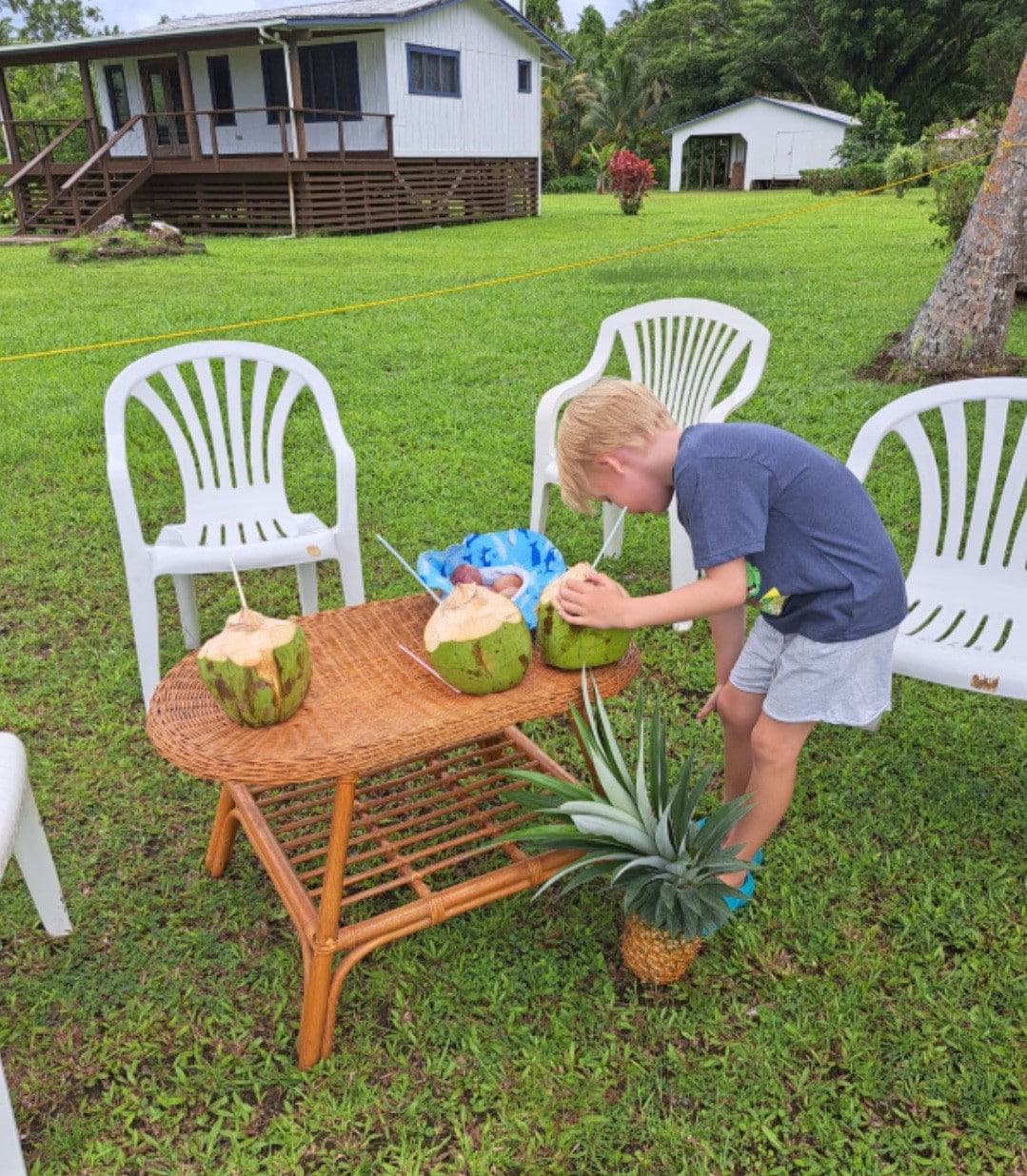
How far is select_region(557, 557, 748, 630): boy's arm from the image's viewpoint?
1.72 m

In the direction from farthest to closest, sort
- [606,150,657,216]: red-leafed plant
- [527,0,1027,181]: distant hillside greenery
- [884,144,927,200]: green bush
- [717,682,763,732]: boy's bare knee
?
[527,0,1027,181]: distant hillside greenery → [884,144,927,200]: green bush → [606,150,657,216]: red-leafed plant → [717,682,763,732]: boy's bare knee

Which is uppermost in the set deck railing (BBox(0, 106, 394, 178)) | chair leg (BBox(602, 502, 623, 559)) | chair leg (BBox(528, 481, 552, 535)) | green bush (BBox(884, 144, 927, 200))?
deck railing (BBox(0, 106, 394, 178))

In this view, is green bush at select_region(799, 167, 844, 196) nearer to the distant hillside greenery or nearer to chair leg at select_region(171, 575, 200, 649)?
the distant hillside greenery

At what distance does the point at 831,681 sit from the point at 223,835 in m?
1.47

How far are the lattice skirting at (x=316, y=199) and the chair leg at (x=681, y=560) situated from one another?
13.6m

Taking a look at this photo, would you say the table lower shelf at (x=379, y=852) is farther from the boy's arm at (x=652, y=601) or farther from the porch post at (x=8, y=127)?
the porch post at (x=8, y=127)

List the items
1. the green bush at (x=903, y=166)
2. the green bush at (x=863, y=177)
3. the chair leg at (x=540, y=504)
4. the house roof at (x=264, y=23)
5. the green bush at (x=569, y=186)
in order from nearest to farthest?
the chair leg at (x=540, y=504)
the house roof at (x=264, y=23)
the green bush at (x=903, y=166)
the green bush at (x=863, y=177)
the green bush at (x=569, y=186)

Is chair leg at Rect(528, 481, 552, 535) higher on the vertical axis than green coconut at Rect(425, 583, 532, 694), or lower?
lower

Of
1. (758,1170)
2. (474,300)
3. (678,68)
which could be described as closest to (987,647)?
(758,1170)

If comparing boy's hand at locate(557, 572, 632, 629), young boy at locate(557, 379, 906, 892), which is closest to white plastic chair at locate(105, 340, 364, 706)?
young boy at locate(557, 379, 906, 892)

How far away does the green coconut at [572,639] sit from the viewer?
186 centimetres

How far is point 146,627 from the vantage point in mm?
2865

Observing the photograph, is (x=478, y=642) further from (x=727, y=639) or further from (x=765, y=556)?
(x=727, y=639)


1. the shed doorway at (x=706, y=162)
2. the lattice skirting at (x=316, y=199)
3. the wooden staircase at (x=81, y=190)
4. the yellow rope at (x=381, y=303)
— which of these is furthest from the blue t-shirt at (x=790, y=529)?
the shed doorway at (x=706, y=162)
